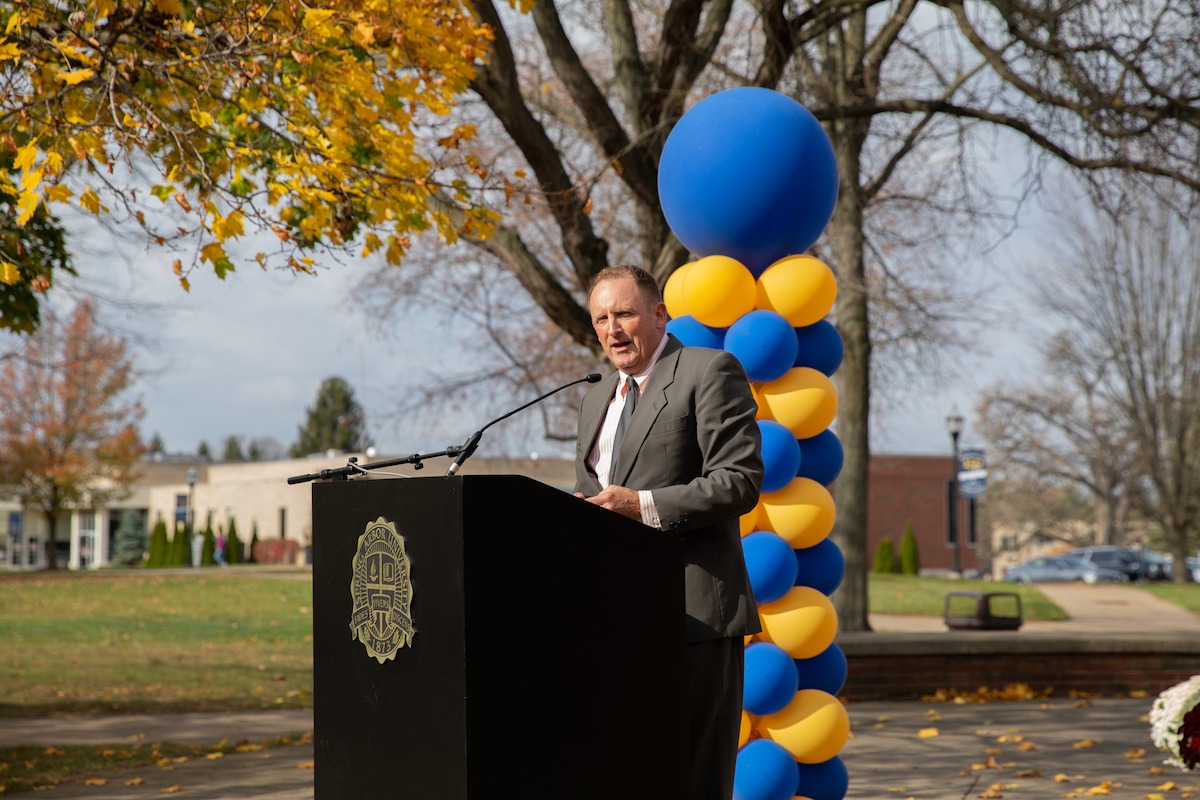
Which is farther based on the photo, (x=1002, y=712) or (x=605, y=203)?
(x=605, y=203)

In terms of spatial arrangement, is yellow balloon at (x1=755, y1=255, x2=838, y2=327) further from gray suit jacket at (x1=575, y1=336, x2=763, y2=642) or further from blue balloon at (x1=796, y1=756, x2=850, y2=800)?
gray suit jacket at (x1=575, y1=336, x2=763, y2=642)

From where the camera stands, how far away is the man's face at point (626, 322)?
3654mm

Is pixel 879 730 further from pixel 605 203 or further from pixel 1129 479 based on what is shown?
pixel 1129 479

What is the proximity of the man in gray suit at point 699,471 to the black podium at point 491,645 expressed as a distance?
18cm

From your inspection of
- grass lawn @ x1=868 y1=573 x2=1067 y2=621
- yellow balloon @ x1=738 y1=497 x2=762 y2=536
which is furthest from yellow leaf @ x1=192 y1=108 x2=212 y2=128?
grass lawn @ x1=868 y1=573 x2=1067 y2=621

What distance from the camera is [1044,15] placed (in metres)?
9.99

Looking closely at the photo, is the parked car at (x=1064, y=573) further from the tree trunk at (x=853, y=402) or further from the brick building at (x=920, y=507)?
the tree trunk at (x=853, y=402)

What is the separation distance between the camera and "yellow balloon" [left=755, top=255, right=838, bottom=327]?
6348 mm

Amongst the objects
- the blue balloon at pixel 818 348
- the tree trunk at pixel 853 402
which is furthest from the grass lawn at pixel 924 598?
the blue balloon at pixel 818 348

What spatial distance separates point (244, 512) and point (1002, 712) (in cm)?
5803

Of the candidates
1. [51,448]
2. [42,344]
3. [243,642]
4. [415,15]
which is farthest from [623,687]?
[51,448]

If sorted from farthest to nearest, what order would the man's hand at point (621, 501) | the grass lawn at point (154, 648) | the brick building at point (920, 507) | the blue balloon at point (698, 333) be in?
the brick building at point (920, 507) < the grass lawn at point (154, 648) < the blue balloon at point (698, 333) < the man's hand at point (621, 501)

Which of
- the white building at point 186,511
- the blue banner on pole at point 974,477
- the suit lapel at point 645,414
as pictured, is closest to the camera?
the suit lapel at point 645,414

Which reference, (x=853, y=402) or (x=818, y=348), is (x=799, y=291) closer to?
(x=818, y=348)
